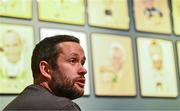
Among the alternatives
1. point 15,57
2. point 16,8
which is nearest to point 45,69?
point 15,57

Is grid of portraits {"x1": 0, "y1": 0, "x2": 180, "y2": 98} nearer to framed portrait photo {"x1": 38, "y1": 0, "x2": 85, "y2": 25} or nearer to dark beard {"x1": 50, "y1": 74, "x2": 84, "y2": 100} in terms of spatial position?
framed portrait photo {"x1": 38, "y1": 0, "x2": 85, "y2": 25}

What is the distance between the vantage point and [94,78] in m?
1.94

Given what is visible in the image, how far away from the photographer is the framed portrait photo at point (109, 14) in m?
2.00

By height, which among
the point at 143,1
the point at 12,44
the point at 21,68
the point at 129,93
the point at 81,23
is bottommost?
the point at 129,93

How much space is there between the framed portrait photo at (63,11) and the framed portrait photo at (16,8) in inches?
2.5

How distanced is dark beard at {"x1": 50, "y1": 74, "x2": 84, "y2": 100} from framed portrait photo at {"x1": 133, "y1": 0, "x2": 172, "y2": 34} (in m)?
0.89

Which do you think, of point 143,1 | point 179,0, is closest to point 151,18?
point 143,1

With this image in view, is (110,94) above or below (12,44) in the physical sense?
below

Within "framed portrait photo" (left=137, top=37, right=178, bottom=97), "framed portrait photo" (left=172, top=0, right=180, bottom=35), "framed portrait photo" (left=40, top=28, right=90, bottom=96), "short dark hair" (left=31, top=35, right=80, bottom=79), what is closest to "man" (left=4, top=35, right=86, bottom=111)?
"short dark hair" (left=31, top=35, right=80, bottom=79)

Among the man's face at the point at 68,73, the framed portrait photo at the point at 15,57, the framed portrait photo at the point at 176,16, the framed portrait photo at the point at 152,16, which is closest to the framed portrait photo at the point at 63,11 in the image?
the framed portrait photo at the point at 15,57

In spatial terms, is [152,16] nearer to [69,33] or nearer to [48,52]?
[69,33]

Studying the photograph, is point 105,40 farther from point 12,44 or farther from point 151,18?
point 12,44

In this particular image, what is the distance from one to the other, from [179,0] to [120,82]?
766mm

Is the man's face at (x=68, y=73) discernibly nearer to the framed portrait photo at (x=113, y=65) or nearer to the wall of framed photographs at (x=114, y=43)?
the wall of framed photographs at (x=114, y=43)
